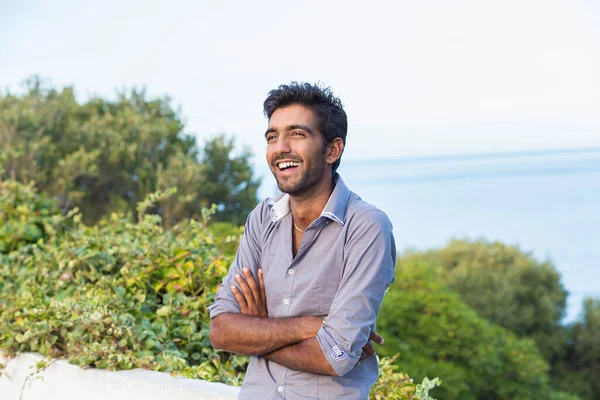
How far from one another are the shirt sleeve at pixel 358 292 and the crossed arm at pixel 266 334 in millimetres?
64

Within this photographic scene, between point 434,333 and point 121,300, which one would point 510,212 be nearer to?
point 434,333

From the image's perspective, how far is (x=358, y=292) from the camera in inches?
96.9

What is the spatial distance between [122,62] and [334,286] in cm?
4688

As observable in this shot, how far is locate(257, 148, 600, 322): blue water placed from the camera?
1267 inches

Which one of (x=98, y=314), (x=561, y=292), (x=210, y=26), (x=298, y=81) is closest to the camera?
(x=298, y=81)

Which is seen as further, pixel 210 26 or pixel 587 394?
pixel 210 26

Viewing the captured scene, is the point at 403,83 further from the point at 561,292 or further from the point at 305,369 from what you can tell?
the point at 305,369

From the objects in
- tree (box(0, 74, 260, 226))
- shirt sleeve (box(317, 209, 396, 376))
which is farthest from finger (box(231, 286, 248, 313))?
tree (box(0, 74, 260, 226))

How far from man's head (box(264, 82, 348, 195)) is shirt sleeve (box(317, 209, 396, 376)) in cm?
28

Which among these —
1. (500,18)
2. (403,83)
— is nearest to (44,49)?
(403,83)

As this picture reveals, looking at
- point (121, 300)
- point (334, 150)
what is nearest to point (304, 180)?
point (334, 150)

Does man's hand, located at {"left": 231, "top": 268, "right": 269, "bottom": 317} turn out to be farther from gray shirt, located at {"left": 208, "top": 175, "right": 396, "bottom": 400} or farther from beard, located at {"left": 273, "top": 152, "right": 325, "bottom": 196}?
beard, located at {"left": 273, "top": 152, "right": 325, "bottom": 196}

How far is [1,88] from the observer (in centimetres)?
1628

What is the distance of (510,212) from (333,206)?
5353 centimetres
